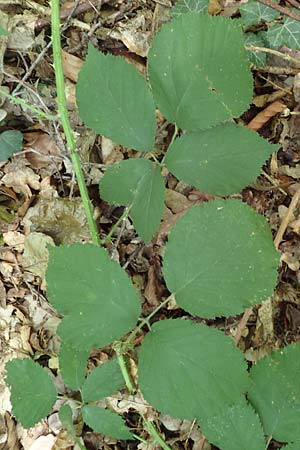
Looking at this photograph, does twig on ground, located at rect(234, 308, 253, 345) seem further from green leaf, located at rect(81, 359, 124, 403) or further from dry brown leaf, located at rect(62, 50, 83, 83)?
dry brown leaf, located at rect(62, 50, 83, 83)

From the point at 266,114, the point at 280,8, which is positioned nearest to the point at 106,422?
the point at 266,114

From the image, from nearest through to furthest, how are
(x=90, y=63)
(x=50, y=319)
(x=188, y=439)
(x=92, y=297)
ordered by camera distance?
(x=92, y=297) → (x=90, y=63) → (x=188, y=439) → (x=50, y=319)

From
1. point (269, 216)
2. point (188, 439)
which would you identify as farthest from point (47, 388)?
point (269, 216)

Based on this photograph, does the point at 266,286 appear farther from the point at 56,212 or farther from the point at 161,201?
the point at 56,212

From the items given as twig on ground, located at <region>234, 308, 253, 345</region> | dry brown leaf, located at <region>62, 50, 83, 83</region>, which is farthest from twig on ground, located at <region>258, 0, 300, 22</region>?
twig on ground, located at <region>234, 308, 253, 345</region>

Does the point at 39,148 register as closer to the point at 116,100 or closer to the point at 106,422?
the point at 116,100

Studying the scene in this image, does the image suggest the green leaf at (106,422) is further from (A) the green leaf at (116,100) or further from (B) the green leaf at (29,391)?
(A) the green leaf at (116,100)

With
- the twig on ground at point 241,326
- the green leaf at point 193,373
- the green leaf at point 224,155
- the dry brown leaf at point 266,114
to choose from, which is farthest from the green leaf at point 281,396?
the dry brown leaf at point 266,114
